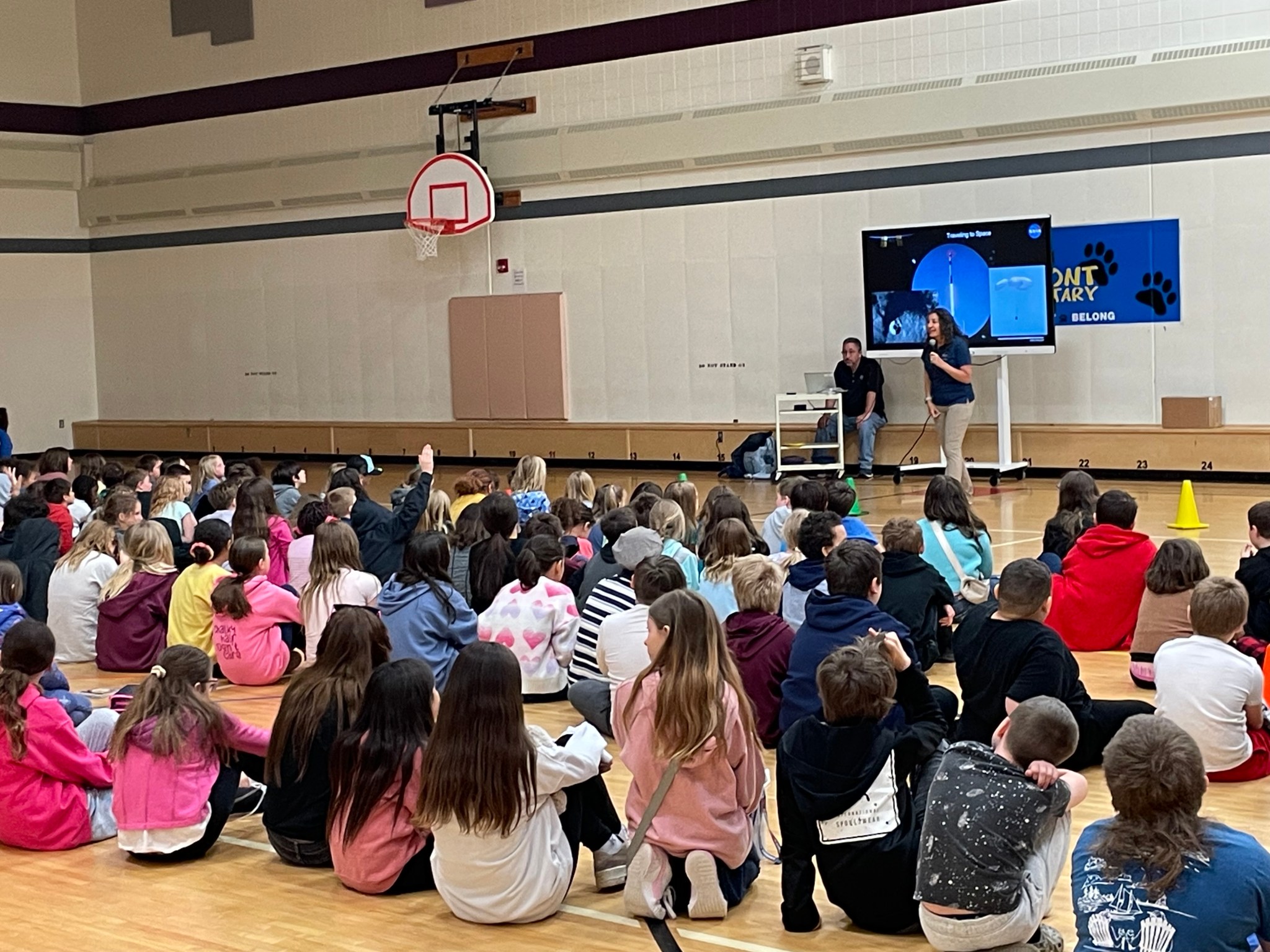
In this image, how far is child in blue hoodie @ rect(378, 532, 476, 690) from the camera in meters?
6.93

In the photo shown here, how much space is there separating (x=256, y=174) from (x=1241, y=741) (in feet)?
61.5

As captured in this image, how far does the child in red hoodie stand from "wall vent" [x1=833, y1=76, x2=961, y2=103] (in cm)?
868

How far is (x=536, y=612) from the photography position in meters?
7.22

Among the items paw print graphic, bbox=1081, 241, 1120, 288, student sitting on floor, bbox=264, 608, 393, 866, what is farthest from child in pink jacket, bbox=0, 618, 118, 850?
paw print graphic, bbox=1081, 241, 1120, 288

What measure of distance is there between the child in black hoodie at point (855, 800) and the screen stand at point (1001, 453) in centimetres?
1049

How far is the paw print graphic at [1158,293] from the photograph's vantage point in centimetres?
1445

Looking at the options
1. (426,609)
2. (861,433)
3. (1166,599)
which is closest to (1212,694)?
(1166,599)

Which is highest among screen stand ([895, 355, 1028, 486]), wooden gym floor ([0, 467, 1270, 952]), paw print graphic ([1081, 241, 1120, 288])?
paw print graphic ([1081, 241, 1120, 288])

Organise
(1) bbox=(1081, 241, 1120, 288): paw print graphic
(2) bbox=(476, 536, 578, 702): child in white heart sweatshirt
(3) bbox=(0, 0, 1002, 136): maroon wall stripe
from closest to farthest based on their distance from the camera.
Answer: (2) bbox=(476, 536, 578, 702): child in white heart sweatshirt, (1) bbox=(1081, 241, 1120, 288): paw print graphic, (3) bbox=(0, 0, 1002, 136): maroon wall stripe

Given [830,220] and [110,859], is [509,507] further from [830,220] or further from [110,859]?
[830,220]

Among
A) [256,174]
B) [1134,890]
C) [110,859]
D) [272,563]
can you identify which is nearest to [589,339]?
[256,174]

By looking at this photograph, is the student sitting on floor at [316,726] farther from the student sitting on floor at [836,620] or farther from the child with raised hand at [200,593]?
the child with raised hand at [200,593]

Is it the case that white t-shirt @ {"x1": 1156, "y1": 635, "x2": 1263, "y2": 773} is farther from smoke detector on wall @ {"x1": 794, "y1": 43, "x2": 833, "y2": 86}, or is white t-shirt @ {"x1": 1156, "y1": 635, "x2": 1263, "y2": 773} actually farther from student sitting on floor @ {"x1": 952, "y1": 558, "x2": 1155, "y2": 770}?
smoke detector on wall @ {"x1": 794, "y1": 43, "x2": 833, "y2": 86}

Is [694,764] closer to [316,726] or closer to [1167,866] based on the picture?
[316,726]
